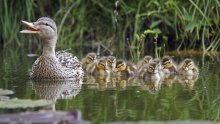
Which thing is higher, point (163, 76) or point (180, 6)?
point (180, 6)

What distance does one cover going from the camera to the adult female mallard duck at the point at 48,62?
9.34 metres

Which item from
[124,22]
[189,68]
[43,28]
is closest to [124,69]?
[189,68]

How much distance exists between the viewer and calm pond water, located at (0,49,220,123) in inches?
273

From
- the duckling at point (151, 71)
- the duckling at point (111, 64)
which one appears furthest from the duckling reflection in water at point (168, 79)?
the duckling at point (111, 64)

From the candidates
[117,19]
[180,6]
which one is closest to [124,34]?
[117,19]

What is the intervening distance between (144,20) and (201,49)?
1.04 meters

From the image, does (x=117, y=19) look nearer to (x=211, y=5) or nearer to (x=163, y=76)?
(x=211, y=5)

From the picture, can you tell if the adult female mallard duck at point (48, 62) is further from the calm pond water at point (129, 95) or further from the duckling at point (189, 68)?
the duckling at point (189, 68)

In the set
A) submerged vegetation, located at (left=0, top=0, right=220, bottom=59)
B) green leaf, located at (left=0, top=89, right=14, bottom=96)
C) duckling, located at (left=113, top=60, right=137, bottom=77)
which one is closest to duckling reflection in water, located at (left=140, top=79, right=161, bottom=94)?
duckling, located at (left=113, top=60, right=137, bottom=77)

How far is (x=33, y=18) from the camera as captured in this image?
13438 mm

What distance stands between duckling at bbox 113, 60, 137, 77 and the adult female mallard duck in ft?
1.43

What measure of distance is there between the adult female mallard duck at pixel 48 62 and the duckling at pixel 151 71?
0.74 m

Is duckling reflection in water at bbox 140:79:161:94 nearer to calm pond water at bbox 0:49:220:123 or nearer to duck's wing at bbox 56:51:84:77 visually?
calm pond water at bbox 0:49:220:123

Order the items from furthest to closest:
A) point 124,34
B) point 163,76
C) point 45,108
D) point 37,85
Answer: point 124,34 < point 163,76 < point 37,85 < point 45,108
